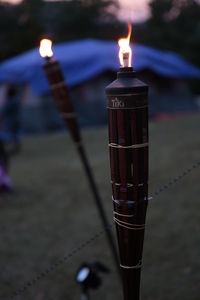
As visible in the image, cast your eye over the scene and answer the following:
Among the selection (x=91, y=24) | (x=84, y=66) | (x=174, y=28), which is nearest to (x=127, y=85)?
(x=84, y=66)

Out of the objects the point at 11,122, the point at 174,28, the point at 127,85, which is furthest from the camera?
the point at 174,28

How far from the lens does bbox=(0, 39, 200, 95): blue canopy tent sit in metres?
16.2

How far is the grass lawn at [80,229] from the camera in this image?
422cm

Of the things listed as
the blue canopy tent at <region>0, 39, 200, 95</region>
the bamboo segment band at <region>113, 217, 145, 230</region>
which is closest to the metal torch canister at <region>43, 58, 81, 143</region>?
the bamboo segment band at <region>113, 217, 145, 230</region>

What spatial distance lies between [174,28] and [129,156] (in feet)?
85.2

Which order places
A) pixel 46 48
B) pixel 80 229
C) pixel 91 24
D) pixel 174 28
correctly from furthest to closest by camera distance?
pixel 91 24
pixel 174 28
pixel 80 229
pixel 46 48

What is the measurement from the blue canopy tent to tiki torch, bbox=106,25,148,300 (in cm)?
1398

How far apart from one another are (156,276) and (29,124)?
44.4 feet

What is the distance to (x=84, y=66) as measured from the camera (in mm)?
16938

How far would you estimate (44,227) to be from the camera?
6055 mm

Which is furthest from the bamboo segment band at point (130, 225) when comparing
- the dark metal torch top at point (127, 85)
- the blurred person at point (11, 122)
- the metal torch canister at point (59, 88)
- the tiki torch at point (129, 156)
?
the blurred person at point (11, 122)

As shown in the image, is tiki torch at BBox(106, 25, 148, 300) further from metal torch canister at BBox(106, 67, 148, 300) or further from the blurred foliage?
the blurred foliage

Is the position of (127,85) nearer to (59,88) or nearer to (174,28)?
Result: (59,88)

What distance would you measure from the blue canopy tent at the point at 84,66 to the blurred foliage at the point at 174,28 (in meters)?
7.95
